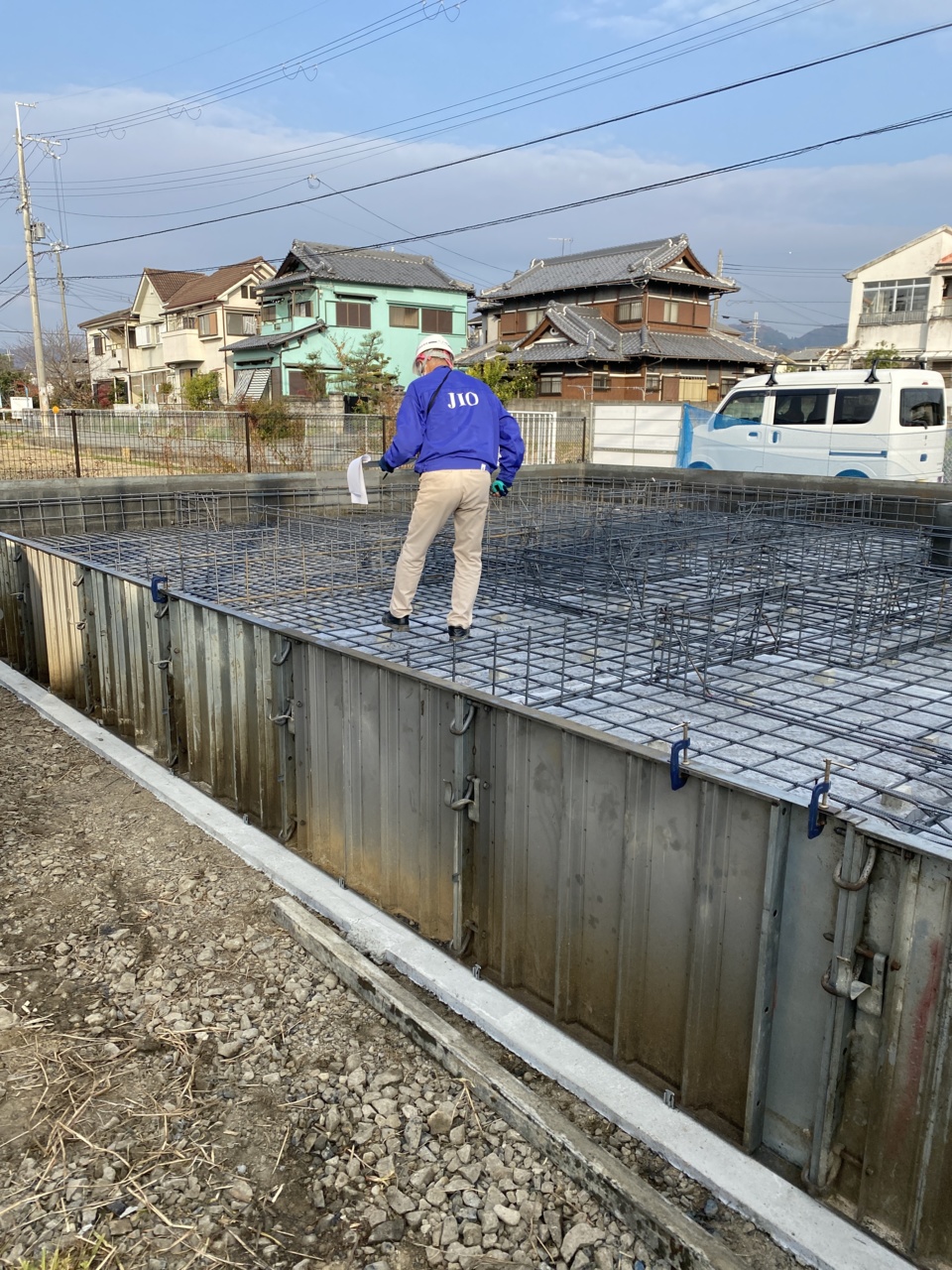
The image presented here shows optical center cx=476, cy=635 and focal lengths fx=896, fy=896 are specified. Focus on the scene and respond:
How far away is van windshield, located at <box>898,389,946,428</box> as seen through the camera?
37.8 feet

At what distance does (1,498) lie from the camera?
27.6 feet

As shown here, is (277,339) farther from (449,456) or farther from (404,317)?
(449,456)

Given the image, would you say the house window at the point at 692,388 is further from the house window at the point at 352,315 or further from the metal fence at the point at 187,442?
the metal fence at the point at 187,442

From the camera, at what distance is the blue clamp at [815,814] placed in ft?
6.89

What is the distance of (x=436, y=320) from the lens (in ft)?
102

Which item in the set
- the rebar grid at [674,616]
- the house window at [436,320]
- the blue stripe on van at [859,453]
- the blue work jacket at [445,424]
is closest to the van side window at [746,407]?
the blue stripe on van at [859,453]

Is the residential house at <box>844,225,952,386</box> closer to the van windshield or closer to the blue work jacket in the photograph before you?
the van windshield

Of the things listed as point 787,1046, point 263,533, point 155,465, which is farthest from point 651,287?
point 787,1046

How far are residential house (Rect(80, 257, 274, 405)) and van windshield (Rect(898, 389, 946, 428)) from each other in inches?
972

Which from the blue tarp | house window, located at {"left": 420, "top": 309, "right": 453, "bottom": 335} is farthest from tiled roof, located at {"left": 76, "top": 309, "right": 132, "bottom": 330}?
the blue tarp

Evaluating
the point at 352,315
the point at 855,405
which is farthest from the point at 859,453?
the point at 352,315

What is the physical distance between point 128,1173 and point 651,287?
29.2m

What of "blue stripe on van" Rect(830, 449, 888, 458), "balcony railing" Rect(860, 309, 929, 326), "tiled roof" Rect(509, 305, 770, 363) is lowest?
"blue stripe on van" Rect(830, 449, 888, 458)

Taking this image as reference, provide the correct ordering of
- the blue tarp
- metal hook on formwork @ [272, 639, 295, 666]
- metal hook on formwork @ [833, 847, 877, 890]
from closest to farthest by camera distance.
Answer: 1. metal hook on formwork @ [833, 847, 877, 890]
2. metal hook on formwork @ [272, 639, 295, 666]
3. the blue tarp
